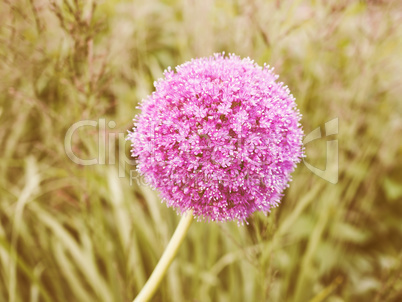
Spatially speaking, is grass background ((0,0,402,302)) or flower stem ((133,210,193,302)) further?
grass background ((0,0,402,302))

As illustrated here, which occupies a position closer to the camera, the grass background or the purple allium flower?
the purple allium flower

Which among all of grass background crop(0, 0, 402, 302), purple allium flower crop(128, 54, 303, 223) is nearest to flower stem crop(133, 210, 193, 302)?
purple allium flower crop(128, 54, 303, 223)

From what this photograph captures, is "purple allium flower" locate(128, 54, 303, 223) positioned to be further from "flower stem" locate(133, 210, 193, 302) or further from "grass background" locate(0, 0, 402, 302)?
"grass background" locate(0, 0, 402, 302)

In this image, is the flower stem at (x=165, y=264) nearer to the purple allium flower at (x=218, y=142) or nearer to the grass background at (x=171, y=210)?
the purple allium flower at (x=218, y=142)

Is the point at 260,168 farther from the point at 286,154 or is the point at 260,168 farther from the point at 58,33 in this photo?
the point at 58,33

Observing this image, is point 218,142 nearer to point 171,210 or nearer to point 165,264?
point 165,264

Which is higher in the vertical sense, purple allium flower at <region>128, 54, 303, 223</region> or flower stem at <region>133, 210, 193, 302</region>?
purple allium flower at <region>128, 54, 303, 223</region>

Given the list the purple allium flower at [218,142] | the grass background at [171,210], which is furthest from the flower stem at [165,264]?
the grass background at [171,210]

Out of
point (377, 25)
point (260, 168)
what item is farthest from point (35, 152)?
point (377, 25)
